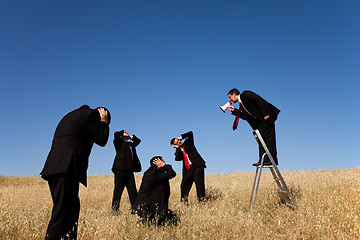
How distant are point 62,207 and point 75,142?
0.90 meters

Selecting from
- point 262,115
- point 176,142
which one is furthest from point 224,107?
point 176,142

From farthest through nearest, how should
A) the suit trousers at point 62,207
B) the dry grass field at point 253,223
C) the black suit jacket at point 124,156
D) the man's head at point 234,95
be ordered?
the black suit jacket at point 124,156 → the man's head at point 234,95 → the dry grass field at point 253,223 → the suit trousers at point 62,207

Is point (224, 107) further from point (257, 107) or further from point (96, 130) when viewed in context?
point (96, 130)

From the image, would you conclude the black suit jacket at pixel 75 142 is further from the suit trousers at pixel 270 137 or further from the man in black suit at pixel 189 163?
the man in black suit at pixel 189 163

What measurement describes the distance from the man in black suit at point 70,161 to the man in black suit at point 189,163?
187 inches

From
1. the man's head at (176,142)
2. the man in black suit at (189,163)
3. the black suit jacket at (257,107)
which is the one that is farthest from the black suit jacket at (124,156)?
the black suit jacket at (257,107)

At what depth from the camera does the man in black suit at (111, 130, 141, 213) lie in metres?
8.19

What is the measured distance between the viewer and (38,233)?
4500 mm

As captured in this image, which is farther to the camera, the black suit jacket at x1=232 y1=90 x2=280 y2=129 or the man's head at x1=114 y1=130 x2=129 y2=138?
the man's head at x1=114 y1=130 x2=129 y2=138

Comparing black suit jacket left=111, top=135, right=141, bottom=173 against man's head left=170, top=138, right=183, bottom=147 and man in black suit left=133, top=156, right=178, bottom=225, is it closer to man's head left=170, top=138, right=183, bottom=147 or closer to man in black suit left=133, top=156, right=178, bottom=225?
man's head left=170, top=138, right=183, bottom=147

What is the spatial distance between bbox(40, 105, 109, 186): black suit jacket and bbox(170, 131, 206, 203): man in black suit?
4810 mm

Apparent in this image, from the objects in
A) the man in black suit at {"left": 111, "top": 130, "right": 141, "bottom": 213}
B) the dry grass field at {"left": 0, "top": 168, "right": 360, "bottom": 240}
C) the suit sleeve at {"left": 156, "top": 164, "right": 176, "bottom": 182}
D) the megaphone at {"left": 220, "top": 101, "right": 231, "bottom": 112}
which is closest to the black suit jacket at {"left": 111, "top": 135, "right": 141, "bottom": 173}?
the man in black suit at {"left": 111, "top": 130, "right": 141, "bottom": 213}

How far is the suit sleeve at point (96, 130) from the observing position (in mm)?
3922

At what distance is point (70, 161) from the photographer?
12.5 feet
